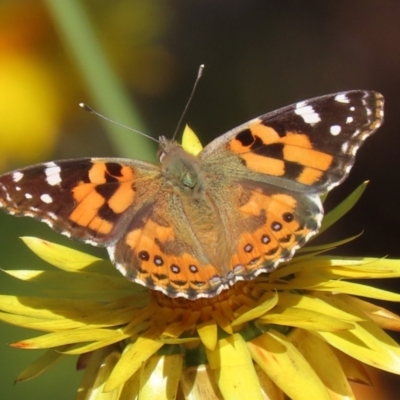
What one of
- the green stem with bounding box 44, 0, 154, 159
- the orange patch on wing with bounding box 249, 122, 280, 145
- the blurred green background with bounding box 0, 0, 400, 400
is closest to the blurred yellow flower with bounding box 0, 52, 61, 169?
the blurred green background with bounding box 0, 0, 400, 400

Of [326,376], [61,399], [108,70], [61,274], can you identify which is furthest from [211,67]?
[326,376]

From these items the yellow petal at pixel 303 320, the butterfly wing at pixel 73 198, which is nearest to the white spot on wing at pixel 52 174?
the butterfly wing at pixel 73 198

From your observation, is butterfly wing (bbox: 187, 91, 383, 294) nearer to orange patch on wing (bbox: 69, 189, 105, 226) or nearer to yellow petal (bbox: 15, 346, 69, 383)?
orange patch on wing (bbox: 69, 189, 105, 226)

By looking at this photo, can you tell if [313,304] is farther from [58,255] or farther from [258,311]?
[58,255]

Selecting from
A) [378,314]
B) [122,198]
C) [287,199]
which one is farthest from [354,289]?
[122,198]

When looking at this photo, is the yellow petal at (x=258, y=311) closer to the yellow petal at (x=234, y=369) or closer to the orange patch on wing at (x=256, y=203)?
the yellow petal at (x=234, y=369)

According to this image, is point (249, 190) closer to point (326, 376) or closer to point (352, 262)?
point (352, 262)
